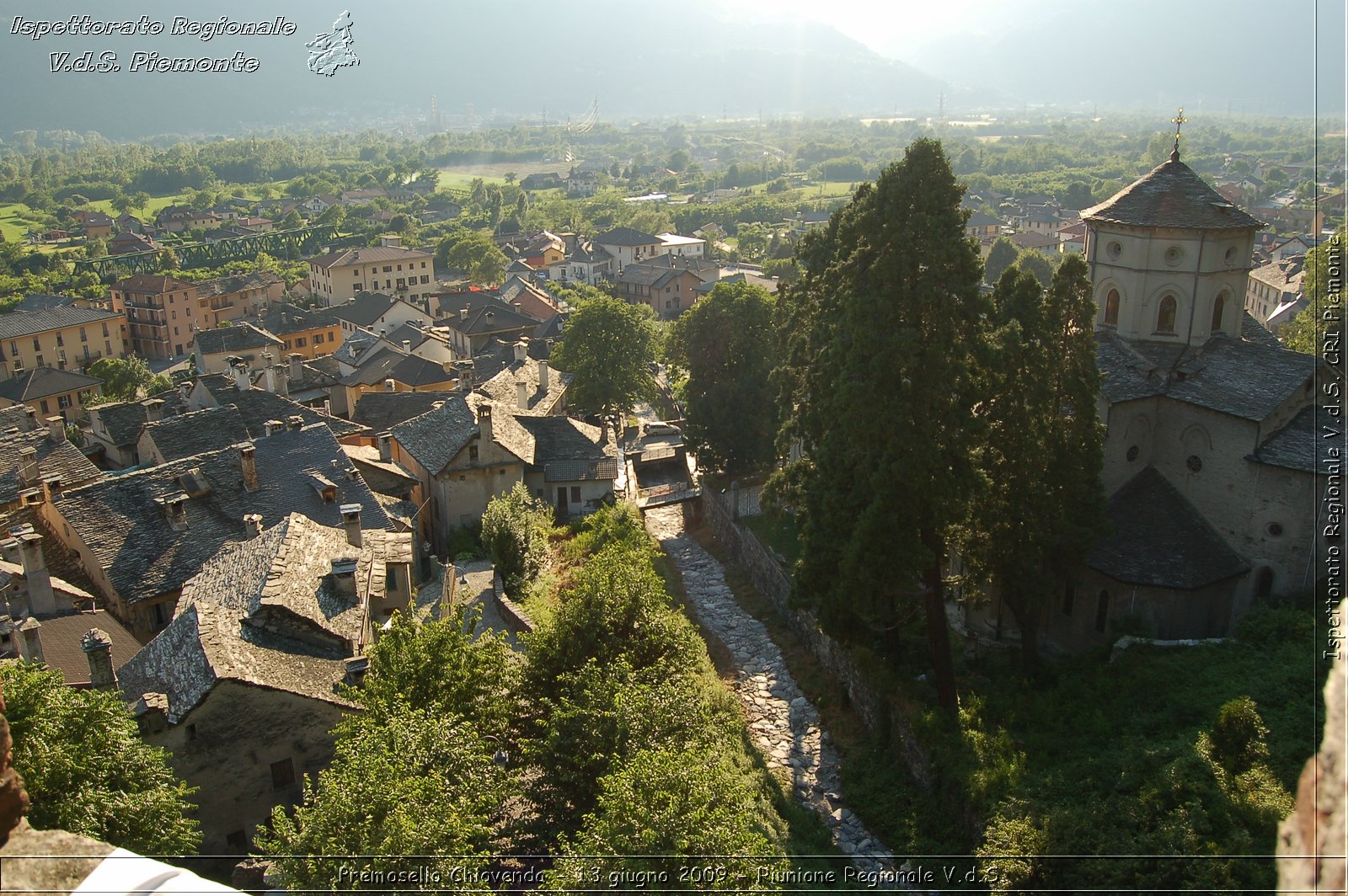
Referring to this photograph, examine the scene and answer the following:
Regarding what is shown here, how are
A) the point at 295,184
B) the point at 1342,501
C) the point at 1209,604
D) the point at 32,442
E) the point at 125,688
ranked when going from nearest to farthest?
the point at 125,688 → the point at 1342,501 → the point at 1209,604 → the point at 32,442 → the point at 295,184

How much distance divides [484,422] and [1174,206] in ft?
78.5

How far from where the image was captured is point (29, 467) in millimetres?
32938

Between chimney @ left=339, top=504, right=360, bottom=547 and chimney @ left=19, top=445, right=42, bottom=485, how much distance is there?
13357mm

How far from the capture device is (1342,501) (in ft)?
76.7

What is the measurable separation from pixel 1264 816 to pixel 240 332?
67.8 meters

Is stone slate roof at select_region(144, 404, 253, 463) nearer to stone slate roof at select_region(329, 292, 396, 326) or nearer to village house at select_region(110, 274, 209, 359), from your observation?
stone slate roof at select_region(329, 292, 396, 326)

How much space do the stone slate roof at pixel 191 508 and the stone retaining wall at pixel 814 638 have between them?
44.4 ft

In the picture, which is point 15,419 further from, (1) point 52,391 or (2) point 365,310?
(2) point 365,310

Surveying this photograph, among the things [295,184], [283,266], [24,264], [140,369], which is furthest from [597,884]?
[295,184]

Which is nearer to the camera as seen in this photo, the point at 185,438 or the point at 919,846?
the point at 919,846

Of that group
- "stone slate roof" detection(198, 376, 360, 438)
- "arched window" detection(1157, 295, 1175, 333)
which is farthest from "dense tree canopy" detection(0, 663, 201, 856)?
"arched window" detection(1157, 295, 1175, 333)

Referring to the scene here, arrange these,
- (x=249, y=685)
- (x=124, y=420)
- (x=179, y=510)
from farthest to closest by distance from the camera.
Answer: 1. (x=124, y=420)
2. (x=179, y=510)
3. (x=249, y=685)

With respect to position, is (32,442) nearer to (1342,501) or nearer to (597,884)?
(597,884)

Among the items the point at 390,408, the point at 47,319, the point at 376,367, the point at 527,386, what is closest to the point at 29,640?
the point at 390,408
